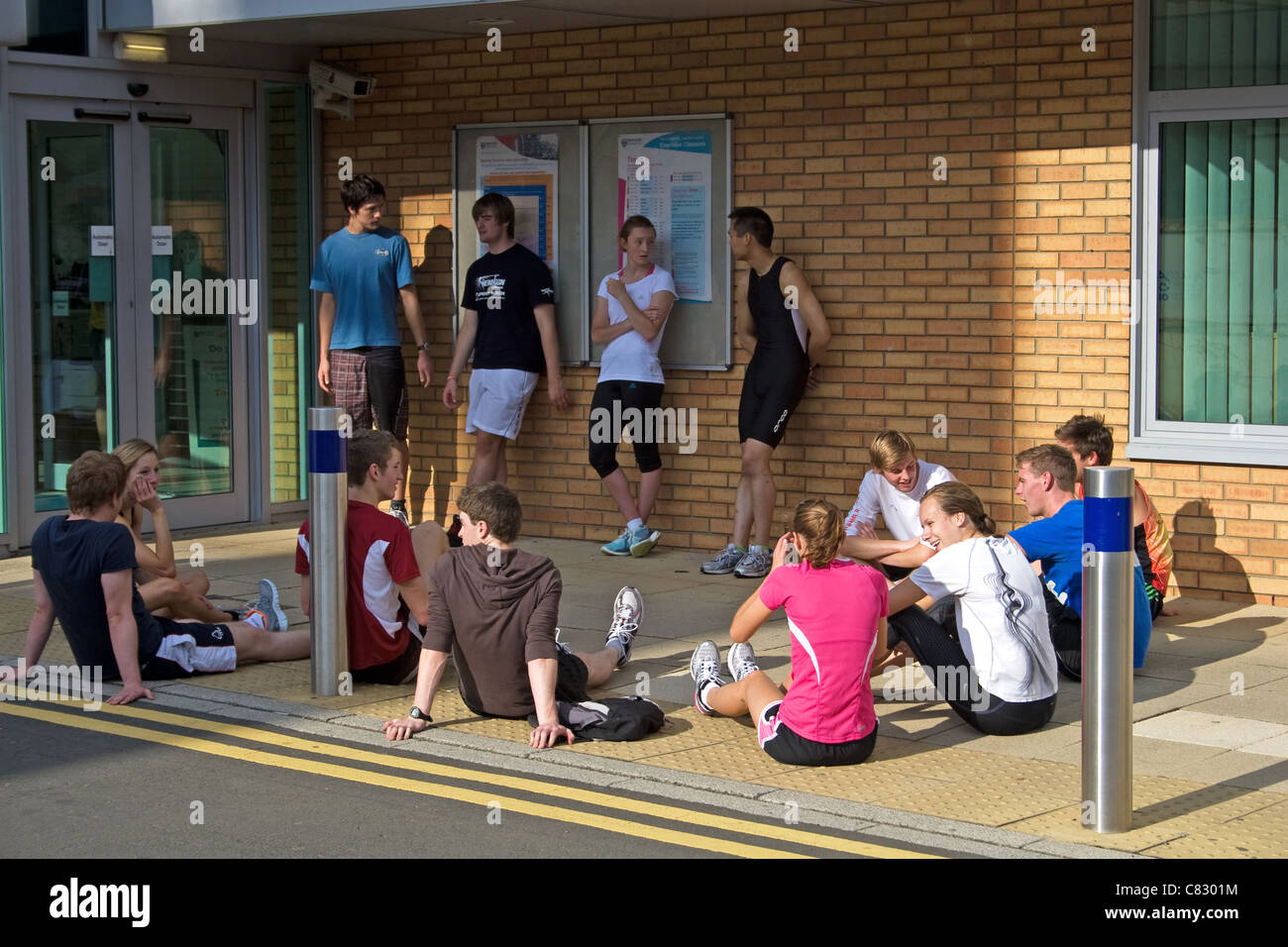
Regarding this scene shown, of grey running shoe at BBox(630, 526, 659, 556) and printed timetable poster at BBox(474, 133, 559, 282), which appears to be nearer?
grey running shoe at BBox(630, 526, 659, 556)

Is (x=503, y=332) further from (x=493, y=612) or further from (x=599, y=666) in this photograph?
(x=493, y=612)

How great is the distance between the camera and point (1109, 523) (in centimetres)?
531

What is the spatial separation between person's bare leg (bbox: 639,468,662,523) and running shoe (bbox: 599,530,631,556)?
0.55ft

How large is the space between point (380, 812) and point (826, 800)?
4.88ft

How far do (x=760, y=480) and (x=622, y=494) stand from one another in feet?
3.69

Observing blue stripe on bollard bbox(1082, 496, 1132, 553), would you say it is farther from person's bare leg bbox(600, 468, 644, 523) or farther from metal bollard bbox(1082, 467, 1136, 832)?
person's bare leg bbox(600, 468, 644, 523)

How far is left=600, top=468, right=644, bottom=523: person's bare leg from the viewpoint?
11227mm

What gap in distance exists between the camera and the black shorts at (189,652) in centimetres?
768

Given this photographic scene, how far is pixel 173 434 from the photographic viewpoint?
12.3m

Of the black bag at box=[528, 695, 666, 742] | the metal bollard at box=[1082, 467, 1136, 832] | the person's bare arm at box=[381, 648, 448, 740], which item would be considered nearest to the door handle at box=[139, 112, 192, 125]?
the person's bare arm at box=[381, 648, 448, 740]

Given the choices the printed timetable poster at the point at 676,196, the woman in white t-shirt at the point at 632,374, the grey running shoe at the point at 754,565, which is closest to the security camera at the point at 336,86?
the printed timetable poster at the point at 676,196

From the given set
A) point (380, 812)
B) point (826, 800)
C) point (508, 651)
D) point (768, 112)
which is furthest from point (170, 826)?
point (768, 112)

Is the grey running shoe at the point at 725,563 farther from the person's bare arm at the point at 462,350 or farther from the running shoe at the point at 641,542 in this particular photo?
the person's bare arm at the point at 462,350

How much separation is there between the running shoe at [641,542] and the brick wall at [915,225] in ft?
1.00
